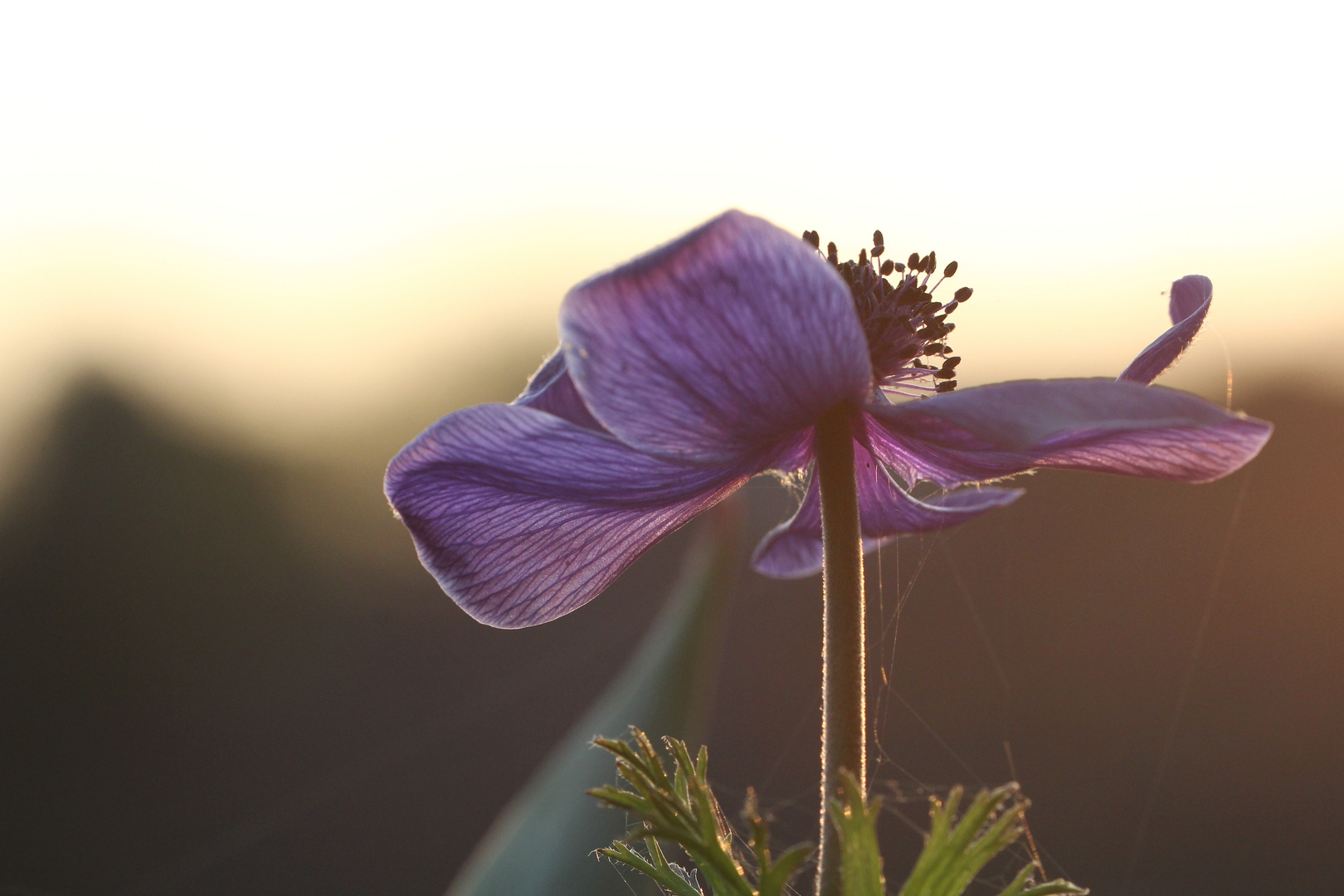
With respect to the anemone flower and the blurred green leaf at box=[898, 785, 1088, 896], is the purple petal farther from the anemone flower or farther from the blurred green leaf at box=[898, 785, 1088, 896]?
the blurred green leaf at box=[898, 785, 1088, 896]

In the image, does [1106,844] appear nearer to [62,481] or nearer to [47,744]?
[47,744]

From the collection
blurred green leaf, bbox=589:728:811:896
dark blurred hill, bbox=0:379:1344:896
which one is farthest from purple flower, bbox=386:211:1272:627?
dark blurred hill, bbox=0:379:1344:896

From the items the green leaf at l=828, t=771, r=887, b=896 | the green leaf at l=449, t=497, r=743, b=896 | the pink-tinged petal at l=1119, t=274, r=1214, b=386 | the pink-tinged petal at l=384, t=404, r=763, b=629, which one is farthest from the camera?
the green leaf at l=449, t=497, r=743, b=896

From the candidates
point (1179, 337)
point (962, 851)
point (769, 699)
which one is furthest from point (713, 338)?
point (769, 699)

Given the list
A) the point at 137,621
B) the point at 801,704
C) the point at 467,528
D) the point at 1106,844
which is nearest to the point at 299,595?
the point at 137,621

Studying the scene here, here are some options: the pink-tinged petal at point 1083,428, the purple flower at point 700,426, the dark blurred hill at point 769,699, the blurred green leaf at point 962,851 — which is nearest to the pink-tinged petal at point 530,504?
the purple flower at point 700,426

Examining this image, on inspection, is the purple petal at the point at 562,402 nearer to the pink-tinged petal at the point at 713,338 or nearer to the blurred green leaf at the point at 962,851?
the pink-tinged petal at the point at 713,338

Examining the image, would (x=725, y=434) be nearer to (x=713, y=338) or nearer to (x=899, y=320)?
(x=713, y=338)
